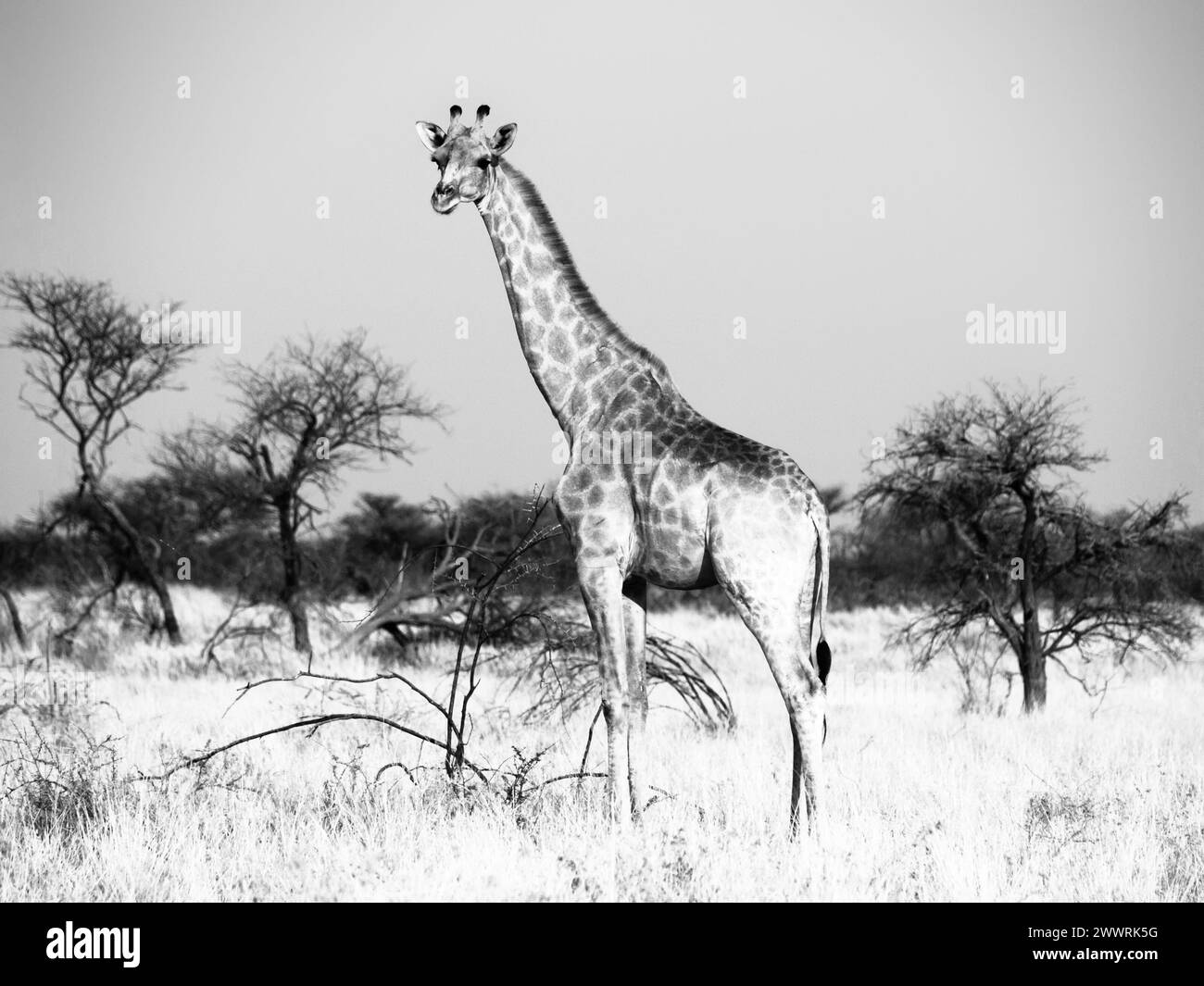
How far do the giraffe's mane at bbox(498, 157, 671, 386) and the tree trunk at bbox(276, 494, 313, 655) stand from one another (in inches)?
492

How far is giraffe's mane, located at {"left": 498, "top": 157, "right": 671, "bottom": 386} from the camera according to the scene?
7.33 metres

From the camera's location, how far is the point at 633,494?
22.6ft

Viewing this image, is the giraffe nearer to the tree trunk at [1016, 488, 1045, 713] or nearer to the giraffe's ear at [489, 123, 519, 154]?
the giraffe's ear at [489, 123, 519, 154]

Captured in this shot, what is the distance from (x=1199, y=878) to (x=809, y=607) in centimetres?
233

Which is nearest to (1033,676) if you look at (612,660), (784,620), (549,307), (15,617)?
(784,620)

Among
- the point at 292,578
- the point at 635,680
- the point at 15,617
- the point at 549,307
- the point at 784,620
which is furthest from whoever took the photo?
the point at 292,578

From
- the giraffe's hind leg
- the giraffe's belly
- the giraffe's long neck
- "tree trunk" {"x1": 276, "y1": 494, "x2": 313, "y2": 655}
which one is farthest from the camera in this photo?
"tree trunk" {"x1": 276, "y1": 494, "x2": 313, "y2": 655}

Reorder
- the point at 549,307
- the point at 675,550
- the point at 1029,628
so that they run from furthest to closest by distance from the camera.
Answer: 1. the point at 1029,628
2. the point at 549,307
3. the point at 675,550

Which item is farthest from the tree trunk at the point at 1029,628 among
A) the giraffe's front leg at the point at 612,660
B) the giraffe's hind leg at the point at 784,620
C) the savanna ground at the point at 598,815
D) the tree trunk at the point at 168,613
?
the tree trunk at the point at 168,613

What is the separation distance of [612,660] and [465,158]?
2928 mm

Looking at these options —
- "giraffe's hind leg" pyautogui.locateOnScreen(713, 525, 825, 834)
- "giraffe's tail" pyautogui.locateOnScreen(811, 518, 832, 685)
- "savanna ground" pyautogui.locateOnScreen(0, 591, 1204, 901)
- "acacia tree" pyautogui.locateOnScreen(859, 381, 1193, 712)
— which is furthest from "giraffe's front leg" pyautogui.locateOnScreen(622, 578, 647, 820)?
"acacia tree" pyautogui.locateOnScreen(859, 381, 1193, 712)

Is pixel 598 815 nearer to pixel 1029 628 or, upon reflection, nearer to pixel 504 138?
pixel 504 138

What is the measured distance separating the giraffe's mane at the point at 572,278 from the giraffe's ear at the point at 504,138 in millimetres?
153

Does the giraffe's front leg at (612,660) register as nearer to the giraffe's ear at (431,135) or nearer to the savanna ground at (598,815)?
the savanna ground at (598,815)
